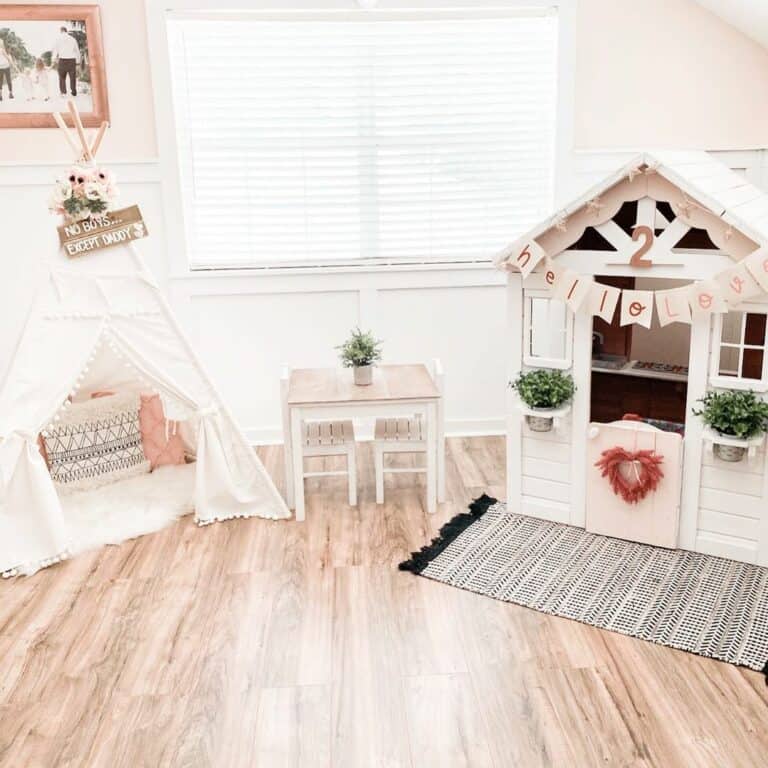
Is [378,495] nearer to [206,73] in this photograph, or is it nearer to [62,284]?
[62,284]

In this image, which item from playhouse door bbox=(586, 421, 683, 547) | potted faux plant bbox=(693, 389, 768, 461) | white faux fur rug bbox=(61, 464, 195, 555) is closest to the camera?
potted faux plant bbox=(693, 389, 768, 461)

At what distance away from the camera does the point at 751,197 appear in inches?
131

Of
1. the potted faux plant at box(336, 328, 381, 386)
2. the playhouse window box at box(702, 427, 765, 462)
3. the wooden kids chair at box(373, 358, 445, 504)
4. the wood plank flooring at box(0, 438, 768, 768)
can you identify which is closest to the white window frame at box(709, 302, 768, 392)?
the playhouse window box at box(702, 427, 765, 462)

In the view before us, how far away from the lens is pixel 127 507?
3912 mm

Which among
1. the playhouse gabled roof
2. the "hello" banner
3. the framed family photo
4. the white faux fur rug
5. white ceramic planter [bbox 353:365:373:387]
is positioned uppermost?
the framed family photo

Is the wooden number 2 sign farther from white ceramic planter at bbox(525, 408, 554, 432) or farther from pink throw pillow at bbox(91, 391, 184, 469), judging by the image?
pink throw pillow at bbox(91, 391, 184, 469)

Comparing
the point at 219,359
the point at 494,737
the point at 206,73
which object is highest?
the point at 206,73

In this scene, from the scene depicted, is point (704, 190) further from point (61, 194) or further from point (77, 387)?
point (77, 387)

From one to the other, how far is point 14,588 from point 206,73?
261 cm

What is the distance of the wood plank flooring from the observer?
239cm

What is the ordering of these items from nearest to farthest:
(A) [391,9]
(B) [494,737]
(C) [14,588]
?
(B) [494,737] < (C) [14,588] < (A) [391,9]

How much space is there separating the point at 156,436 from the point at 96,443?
299 mm

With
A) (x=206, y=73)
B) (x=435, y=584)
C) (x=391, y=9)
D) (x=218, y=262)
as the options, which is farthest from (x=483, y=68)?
(x=435, y=584)

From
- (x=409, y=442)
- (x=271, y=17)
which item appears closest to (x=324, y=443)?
(x=409, y=442)
